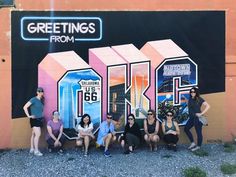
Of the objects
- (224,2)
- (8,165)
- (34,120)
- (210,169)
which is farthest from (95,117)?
(224,2)

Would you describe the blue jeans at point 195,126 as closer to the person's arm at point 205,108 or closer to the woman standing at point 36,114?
the person's arm at point 205,108

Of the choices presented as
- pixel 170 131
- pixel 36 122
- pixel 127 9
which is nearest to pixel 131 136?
pixel 170 131

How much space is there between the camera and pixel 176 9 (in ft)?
36.1

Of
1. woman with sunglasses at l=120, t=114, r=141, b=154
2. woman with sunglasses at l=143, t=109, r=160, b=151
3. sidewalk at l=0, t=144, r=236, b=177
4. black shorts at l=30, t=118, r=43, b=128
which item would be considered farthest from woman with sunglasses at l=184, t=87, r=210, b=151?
black shorts at l=30, t=118, r=43, b=128

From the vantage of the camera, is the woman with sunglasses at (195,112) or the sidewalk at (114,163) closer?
the sidewalk at (114,163)

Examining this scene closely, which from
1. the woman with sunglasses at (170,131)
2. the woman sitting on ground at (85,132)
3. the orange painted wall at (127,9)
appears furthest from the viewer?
the orange painted wall at (127,9)

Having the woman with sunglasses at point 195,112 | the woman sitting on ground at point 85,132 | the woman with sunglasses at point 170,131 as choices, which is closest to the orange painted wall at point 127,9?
the woman with sunglasses at point 195,112

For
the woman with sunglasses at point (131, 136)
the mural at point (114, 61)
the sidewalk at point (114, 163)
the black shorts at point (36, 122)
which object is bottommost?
the sidewalk at point (114, 163)

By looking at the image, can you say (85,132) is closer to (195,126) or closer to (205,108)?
(195,126)

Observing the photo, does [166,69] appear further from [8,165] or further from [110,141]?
[8,165]

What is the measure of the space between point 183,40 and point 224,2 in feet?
4.40

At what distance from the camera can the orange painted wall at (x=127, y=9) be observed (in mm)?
10805

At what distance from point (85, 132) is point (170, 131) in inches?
77.4

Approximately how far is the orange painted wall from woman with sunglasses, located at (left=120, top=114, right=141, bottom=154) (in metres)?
1.30
